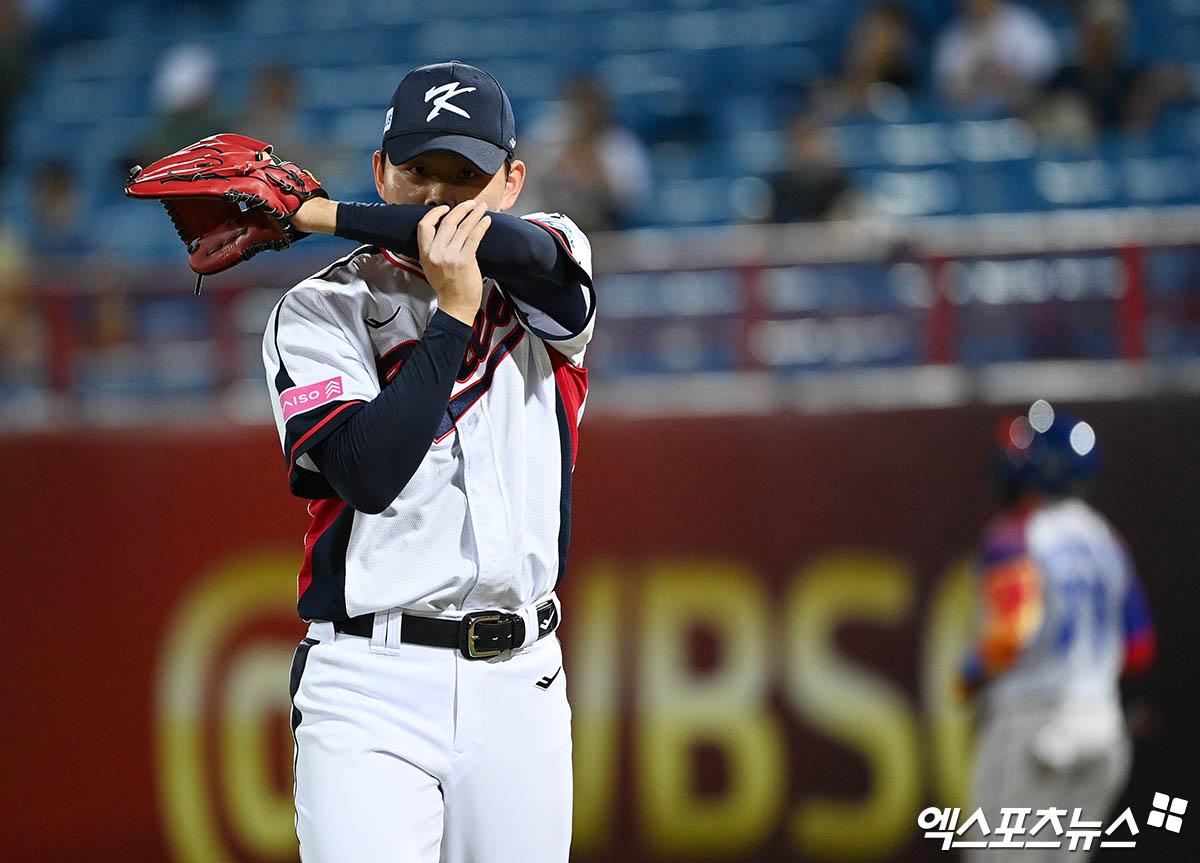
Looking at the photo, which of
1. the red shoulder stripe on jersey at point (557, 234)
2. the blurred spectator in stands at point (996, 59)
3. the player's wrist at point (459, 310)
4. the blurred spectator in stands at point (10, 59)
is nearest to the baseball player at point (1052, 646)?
the red shoulder stripe on jersey at point (557, 234)

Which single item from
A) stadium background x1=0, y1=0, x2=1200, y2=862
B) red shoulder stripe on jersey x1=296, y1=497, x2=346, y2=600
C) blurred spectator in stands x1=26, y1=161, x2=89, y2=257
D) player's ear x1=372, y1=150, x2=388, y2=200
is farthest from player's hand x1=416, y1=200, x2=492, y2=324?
blurred spectator in stands x1=26, y1=161, x2=89, y2=257

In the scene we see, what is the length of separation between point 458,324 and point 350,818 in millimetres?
742

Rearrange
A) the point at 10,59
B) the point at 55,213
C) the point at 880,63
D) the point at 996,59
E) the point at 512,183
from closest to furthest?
the point at 512,183, the point at 55,213, the point at 996,59, the point at 880,63, the point at 10,59

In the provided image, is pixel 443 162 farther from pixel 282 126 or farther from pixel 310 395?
pixel 282 126

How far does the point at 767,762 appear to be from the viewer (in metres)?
4.67

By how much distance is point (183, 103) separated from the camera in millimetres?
7250

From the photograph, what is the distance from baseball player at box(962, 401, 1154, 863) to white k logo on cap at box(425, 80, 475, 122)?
268 cm

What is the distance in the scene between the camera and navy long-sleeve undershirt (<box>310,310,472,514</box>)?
2004 mm

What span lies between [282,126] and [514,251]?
208 inches

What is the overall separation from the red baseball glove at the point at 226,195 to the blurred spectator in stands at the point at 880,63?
5329 mm

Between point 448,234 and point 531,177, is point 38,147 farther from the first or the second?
point 448,234

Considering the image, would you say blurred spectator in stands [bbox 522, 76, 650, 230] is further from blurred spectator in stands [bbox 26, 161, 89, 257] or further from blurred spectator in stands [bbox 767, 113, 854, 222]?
blurred spectator in stands [bbox 26, 161, 89, 257]

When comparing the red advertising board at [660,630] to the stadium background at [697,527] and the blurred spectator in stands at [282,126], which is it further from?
the blurred spectator in stands at [282,126]

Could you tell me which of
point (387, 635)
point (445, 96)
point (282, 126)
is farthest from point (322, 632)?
point (282, 126)
